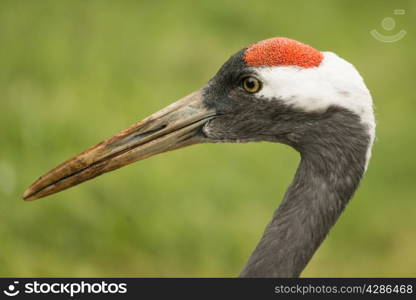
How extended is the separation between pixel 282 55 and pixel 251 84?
20 cm

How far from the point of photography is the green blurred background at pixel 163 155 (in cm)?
549

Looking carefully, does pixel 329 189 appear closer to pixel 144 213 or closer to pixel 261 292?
pixel 261 292

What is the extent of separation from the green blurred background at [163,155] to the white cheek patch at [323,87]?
100 inches

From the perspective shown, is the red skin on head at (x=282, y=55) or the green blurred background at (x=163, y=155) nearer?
the red skin on head at (x=282, y=55)

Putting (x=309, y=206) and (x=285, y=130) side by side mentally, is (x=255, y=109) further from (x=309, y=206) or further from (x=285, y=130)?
(x=309, y=206)

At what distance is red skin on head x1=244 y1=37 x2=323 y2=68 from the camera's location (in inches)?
128

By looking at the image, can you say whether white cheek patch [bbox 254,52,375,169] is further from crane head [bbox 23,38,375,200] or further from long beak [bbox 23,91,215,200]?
long beak [bbox 23,91,215,200]

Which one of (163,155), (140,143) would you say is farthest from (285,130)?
(163,155)

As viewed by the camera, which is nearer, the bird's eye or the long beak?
the bird's eye

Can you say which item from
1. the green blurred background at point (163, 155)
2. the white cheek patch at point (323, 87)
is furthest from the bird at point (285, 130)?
the green blurred background at point (163, 155)

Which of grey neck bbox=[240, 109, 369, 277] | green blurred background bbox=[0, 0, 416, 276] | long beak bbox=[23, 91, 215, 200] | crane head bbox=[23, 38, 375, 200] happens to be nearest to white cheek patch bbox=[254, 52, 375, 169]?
crane head bbox=[23, 38, 375, 200]

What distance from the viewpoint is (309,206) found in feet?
10.9

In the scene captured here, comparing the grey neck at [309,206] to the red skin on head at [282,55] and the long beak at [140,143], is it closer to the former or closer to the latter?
the red skin on head at [282,55]

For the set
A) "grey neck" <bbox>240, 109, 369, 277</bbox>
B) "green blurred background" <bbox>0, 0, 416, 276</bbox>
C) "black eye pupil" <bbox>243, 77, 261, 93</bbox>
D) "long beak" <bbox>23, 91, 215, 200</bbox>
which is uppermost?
"green blurred background" <bbox>0, 0, 416, 276</bbox>
